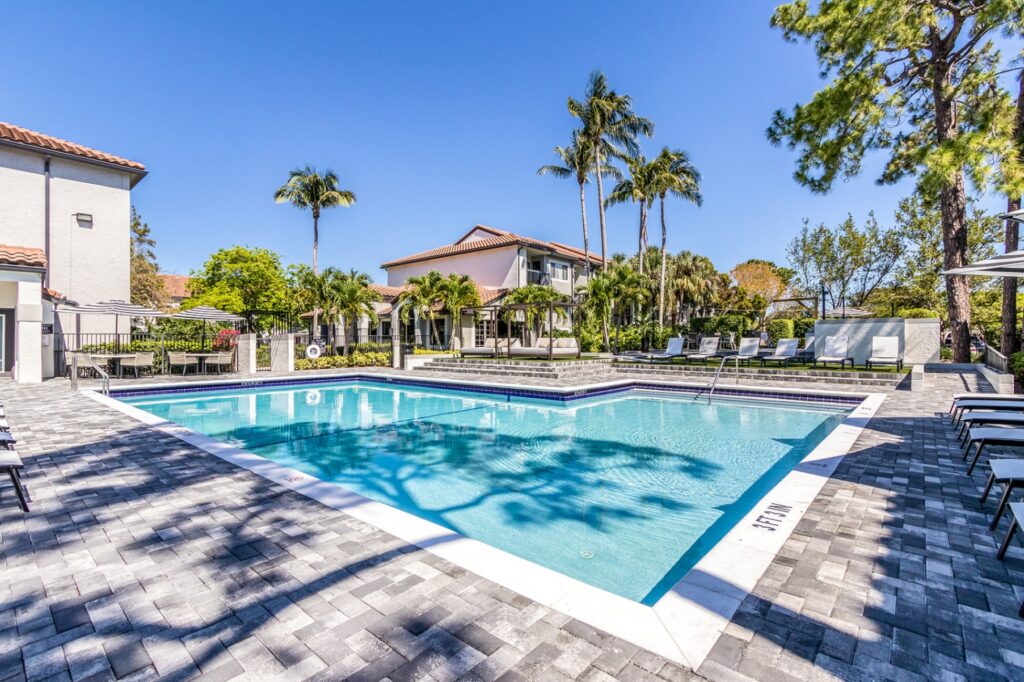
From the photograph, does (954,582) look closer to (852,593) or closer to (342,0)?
(852,593)

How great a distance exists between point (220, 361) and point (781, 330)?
26.2 m

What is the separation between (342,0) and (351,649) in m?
16.9

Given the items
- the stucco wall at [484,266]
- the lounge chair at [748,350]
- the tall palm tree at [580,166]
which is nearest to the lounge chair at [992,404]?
the lounge chair at [748,350]

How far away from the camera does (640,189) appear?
1077 inches

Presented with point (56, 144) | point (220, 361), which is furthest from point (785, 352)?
point (56, 144)

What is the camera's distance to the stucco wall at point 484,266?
29.3 metres

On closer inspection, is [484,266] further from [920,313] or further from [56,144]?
[920,313]

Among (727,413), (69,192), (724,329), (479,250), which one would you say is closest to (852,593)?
(727,413)

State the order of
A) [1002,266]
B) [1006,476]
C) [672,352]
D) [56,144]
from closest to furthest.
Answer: [1006,476] → [1002,266] → [672,352] → [56,144]

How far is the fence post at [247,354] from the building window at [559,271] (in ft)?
61.5

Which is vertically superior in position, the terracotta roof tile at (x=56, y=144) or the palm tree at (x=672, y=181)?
the palm tree at (x=672, y=181)

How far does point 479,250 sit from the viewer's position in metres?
30.7

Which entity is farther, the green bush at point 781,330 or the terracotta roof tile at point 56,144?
the green bush at point 781,330

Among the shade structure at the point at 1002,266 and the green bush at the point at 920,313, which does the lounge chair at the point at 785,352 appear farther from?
the green bush at the point at 920,313
